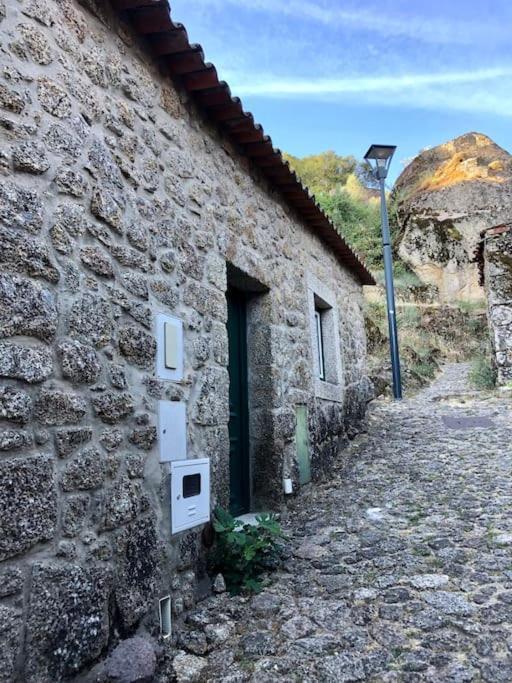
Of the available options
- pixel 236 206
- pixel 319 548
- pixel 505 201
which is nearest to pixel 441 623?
pixel 319 548

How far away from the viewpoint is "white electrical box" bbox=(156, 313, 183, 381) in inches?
100.0

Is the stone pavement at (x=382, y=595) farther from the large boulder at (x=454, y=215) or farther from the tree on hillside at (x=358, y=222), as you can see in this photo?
the tree on hillside at (x=358, y=222)

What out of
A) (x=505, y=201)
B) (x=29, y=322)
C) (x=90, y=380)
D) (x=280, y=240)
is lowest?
(x=90, y=380)

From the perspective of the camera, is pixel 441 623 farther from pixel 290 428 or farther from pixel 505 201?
pixel 505 201

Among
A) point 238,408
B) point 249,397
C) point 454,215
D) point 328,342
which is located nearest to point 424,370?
point 328,342

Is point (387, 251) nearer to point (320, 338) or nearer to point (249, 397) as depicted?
→ point (320, 338)

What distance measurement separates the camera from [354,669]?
1.95 meters

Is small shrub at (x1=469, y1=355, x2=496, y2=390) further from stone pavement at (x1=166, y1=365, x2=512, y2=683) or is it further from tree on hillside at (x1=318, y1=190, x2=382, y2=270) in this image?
tree on hillside at (x1=318, y1=190, x2=382, y2=270)

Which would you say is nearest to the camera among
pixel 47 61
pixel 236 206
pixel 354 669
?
pixel 354 669

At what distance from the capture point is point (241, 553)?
281 cm

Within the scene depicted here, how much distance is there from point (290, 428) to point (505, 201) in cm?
1669

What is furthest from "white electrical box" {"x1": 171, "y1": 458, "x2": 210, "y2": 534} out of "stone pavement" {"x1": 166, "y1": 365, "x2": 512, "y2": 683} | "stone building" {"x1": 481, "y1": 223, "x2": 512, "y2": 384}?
"stone building" {"x1": 481, "y1": 223, "x2": 512, "y2": 384}

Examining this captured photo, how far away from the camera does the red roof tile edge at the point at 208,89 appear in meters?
2.58

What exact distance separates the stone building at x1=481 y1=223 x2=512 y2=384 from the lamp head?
7.34 feet
